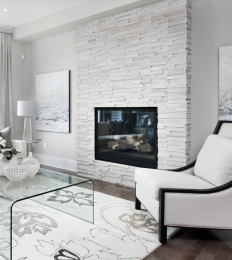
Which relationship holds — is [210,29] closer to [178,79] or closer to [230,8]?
[230,8]

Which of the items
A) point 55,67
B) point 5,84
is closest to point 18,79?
point 5,84

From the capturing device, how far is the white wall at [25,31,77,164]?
4.67 m

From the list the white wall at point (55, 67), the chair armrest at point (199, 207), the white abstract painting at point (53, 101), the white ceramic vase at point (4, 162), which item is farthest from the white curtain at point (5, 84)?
the chair armrest at point (199, 207)

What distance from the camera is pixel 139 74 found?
11.7 feet

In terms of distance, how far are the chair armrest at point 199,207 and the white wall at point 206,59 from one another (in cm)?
120

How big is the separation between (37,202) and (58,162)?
77.1 inches

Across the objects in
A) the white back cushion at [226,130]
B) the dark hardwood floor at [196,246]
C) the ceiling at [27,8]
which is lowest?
the dark hardwood floor at [196,246]

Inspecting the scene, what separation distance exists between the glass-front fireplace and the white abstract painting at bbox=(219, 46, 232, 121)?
32.2 inches

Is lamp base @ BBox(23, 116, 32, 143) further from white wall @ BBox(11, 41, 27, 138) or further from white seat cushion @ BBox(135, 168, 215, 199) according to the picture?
white seat cushion @ BBox(135, 168, 215, 199)

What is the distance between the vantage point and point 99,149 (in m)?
4.16

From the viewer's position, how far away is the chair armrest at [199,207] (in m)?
2.09

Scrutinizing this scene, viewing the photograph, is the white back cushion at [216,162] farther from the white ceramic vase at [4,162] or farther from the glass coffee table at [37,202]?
the white ceramic vase at [4,162]

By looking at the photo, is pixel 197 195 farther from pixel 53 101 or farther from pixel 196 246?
pixel 53 101


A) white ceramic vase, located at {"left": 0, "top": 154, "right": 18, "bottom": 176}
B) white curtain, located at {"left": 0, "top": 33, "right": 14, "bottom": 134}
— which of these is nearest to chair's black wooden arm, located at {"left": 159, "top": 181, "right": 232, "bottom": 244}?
white ceramic vase, located at {"left": 0, "top": 154, "right": 18, "bottom": 176}
